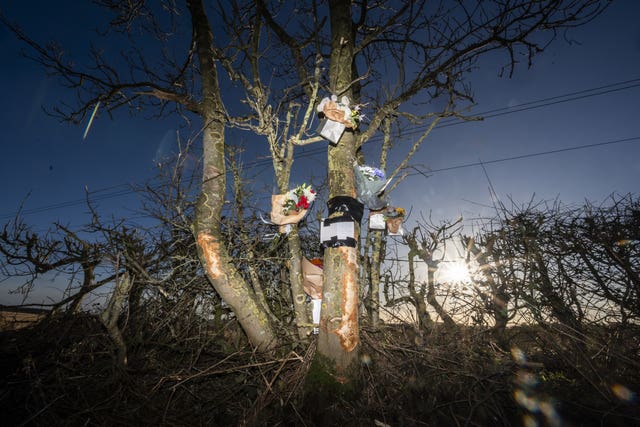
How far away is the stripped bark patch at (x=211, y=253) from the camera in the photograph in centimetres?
363

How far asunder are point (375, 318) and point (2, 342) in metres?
5.87

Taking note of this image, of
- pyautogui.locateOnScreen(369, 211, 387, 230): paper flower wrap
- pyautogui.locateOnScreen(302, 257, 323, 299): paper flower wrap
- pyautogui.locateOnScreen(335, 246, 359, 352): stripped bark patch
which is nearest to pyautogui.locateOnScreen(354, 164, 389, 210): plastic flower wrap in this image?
pyautogui.locateOnScreen(369, 211, 387, 230): paper flower wrap

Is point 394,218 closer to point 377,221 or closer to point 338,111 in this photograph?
point 377,221

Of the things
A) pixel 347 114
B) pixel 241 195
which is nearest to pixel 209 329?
pixel 241 195

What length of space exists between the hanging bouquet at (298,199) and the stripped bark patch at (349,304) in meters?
1.20

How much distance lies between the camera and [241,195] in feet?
17.3

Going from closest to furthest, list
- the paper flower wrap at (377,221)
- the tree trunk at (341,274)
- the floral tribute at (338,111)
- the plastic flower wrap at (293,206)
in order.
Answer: the tree trunk at (341,274)
the floral tribute at (338,111)
the plastic flower wrap at (293,206)
the paper flower wrap at (377,221)

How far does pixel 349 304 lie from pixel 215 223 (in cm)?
215

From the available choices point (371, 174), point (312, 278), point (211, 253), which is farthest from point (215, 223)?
point (371, 174)

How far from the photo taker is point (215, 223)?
12.7 ft

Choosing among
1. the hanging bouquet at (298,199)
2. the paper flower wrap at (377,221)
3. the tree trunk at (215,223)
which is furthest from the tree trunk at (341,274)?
the paper flower wrap at (377,221)

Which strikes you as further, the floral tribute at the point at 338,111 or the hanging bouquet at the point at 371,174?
the hanging bouquet at the point at 371,174

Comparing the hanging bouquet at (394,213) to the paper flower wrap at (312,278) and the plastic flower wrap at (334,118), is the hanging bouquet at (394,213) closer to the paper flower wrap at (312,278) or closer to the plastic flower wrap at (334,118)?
the paper flower wrap at (312,278)

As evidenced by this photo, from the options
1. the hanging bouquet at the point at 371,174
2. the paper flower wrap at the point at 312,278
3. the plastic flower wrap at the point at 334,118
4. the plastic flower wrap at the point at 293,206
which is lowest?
the paper flower wrap at the point at 312,278
